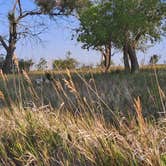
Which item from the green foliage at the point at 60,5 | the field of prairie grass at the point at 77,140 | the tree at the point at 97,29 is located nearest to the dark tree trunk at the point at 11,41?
the green foliage at the point at 60,5

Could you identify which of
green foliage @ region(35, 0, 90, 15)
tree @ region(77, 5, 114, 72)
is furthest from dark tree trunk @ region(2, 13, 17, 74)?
tree @ region(77, 5, 114, 72)

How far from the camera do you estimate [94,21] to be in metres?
18.2

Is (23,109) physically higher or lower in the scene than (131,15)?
lower

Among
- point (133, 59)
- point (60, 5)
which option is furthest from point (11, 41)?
point (133, 59)

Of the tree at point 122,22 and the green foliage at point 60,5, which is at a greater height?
the green foliage at point 60,5

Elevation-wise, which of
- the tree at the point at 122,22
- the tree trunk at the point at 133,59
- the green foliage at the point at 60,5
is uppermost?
the green foliage at the point at 60,5

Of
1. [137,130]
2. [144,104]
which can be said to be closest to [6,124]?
[137,130]

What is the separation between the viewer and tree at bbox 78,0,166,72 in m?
17.3

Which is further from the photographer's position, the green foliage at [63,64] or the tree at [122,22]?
the tree at [122,22]

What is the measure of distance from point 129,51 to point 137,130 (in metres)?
16.1

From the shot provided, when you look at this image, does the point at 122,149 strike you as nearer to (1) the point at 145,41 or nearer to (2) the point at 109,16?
(2) the point at 109,16

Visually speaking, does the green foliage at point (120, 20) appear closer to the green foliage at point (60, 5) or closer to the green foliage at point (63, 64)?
the green foliage at point (63, 64)

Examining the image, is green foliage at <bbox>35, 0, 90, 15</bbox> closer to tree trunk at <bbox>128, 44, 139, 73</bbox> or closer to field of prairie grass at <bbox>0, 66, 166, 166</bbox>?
tree trunk at <bbox>128, 44, 139, 73</bbox>

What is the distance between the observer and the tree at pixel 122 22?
56.9 ft
